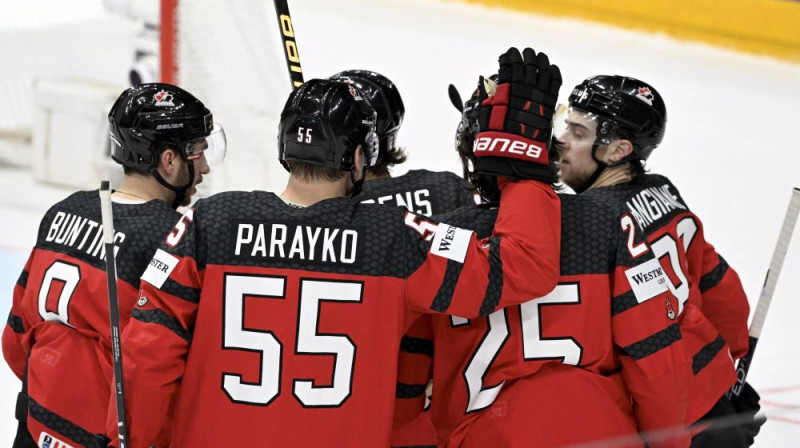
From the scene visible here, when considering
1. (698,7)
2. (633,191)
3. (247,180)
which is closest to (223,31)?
(247,180)

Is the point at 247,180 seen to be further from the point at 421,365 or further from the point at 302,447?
the point at 302,447

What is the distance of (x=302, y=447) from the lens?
201 cm

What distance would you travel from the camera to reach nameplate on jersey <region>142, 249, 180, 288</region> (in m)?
1.99

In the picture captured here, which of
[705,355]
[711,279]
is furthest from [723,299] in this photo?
[705,355]

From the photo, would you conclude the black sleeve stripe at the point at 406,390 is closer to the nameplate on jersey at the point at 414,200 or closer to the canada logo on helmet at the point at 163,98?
the nameplate on jersey at the point at 414,200

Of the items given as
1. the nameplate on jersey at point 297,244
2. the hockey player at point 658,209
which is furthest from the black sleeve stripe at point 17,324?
the hockey player at point 658,209

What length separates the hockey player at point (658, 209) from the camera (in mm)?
2494

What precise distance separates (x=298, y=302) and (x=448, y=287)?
10.9 inches

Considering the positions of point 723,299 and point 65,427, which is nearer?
point 65,427

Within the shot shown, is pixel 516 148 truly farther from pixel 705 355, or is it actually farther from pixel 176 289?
pixel 705 355

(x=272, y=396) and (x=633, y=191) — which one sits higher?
(x=633, y=191)

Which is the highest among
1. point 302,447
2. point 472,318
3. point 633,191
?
point 633,191

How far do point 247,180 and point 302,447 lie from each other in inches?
85.8

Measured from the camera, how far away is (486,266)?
6.53ft
